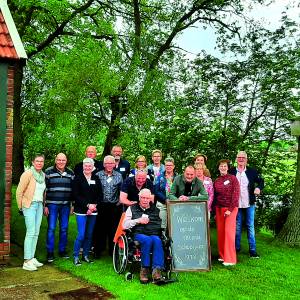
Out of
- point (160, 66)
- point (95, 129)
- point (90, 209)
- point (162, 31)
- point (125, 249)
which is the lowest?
point (125, 249)

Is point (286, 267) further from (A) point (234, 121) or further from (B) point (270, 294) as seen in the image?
(A) point (234, 121)

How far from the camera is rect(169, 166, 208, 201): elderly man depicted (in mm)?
7246

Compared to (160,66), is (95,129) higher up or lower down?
lower down

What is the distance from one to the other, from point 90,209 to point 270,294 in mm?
2959

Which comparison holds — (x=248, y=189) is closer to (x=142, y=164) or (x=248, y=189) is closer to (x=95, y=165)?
(x=142, y=164)

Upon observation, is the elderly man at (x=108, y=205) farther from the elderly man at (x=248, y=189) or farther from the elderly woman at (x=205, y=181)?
the elderly man at (x=248, y=189)

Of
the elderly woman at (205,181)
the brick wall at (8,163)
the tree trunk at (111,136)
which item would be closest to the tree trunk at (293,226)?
the elderly woman at (205,181)

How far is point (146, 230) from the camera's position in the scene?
665 cm

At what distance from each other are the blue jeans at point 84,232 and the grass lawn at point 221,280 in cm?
27

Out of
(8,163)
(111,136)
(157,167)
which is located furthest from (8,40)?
(111,136)

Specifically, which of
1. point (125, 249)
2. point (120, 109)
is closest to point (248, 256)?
point (125, 249)

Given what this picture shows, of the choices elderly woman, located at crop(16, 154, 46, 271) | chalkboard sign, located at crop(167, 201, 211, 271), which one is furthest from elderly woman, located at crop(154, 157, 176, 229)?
elderly woman, located at crop(16, 154, 46, 271)

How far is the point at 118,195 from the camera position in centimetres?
768

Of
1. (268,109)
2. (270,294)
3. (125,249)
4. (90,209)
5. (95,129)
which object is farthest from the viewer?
(95,129)
